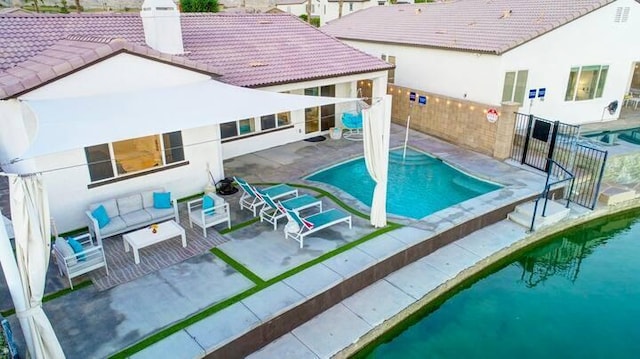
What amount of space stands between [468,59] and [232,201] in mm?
14777

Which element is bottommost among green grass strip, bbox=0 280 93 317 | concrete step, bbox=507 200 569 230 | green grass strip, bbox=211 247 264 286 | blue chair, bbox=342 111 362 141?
concrete step, bbox=507 200 569 230

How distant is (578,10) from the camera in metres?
21.4

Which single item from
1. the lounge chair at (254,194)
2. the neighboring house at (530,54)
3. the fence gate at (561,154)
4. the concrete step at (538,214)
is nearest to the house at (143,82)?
the lounge chair at (254,194)

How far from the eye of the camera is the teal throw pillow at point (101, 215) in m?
12.5

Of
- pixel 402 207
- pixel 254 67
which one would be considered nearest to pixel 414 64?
pixel 254 67

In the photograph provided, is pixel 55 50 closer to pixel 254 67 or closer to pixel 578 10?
pixel 254 67

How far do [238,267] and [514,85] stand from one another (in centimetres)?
1763

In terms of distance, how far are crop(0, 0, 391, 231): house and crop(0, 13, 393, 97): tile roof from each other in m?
0.06

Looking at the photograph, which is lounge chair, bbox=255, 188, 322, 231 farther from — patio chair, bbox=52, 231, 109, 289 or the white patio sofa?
patio chair, bbox=52, 231, 109, 289

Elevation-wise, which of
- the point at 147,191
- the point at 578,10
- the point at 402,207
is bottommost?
the point at 402,207

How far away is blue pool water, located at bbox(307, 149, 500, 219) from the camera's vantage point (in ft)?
51.9

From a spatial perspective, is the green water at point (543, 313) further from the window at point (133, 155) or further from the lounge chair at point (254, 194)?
the window at point (133, 155)

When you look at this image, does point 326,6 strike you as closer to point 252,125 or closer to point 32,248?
point 252,125

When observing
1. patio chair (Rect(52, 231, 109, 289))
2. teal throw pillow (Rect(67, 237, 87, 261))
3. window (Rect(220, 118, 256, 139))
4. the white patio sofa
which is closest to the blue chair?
window (Rect(220, 118, 256, 139))
